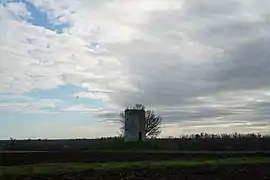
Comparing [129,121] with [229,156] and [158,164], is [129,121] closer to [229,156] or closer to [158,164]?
[229,156]

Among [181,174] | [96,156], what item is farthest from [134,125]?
[181,174]

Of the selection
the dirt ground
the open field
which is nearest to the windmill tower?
the open field

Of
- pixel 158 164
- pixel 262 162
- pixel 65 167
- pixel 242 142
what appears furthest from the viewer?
pixel 242 142

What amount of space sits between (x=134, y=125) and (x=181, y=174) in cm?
3552

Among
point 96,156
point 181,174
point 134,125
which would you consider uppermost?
point 134,125

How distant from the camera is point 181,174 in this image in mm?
30391

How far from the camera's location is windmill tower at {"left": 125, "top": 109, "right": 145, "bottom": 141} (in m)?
65.1

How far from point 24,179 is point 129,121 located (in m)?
40.2

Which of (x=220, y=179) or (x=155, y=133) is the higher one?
(x=155, y=133)

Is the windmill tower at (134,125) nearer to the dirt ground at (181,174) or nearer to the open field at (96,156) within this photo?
the open field at (96,156)

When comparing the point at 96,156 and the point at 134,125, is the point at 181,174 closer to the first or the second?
the point at 96,156

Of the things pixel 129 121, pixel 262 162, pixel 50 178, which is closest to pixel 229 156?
pixel 262 162

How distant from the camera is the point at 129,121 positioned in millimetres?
66438

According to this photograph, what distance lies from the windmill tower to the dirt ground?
32.5m
